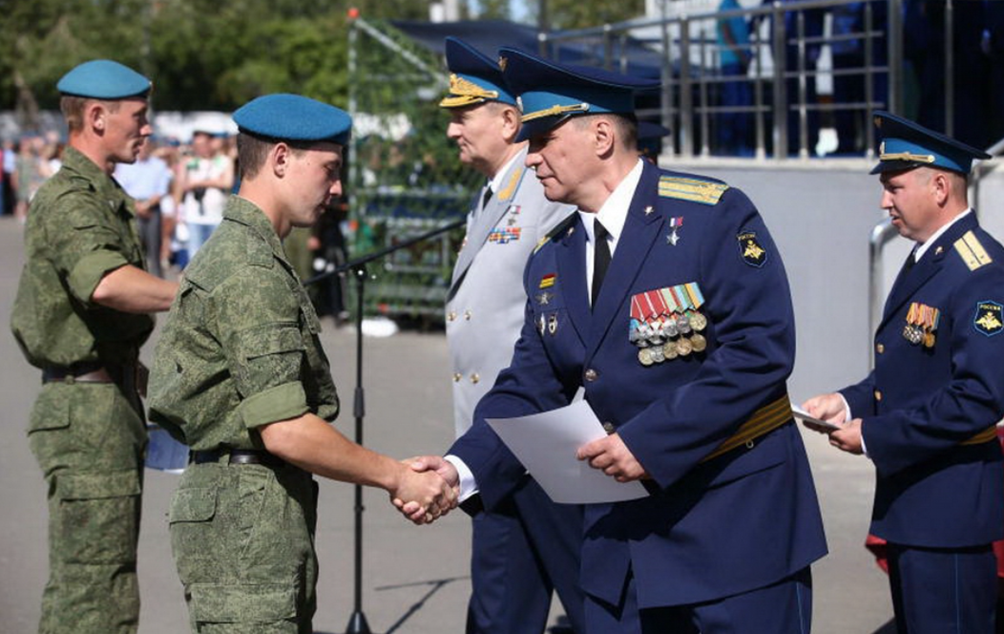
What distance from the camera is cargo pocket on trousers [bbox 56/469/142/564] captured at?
5.16 metres

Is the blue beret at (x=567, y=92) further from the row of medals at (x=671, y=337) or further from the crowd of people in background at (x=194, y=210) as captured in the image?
the crowd of people in background at (x=194, y=210)

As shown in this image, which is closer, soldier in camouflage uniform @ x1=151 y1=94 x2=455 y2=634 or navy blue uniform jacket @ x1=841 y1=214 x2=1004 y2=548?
soldier in camouflage uniform @ x1=151 y1=94 x2=455 y2=634

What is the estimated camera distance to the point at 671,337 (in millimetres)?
3688

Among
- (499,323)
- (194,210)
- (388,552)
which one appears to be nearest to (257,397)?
(499,323)

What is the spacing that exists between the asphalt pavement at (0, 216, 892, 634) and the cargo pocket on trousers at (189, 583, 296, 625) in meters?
1.09

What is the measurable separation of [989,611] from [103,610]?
2.77 metres

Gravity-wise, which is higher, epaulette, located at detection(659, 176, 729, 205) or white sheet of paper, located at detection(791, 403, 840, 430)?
epaulette, located at detection(659, 176, 729, 205)

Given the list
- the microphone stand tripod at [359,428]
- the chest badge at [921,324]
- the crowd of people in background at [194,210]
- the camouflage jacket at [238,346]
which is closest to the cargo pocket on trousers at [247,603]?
the camouflage jacket at [238,346]

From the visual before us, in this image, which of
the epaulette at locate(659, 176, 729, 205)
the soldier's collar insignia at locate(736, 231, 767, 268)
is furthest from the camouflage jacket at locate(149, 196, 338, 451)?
the soldier's collar insignia at locate(736, 231, 767, 268)

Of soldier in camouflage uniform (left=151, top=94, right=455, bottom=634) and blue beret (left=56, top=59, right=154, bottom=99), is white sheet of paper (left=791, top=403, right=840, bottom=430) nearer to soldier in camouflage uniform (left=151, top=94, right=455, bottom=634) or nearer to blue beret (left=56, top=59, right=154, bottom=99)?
soldier in camouflage uniform (left=151, top=94, right=455, bottom=634)

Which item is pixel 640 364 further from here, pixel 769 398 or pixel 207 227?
pixel 207 227

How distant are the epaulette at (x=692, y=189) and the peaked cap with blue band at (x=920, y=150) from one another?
0.94 metres

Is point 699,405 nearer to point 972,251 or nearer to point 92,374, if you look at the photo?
point 972,251

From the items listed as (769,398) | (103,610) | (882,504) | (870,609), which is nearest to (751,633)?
(769,398)
